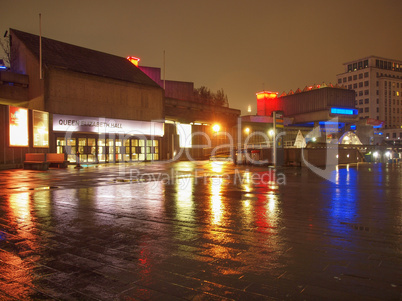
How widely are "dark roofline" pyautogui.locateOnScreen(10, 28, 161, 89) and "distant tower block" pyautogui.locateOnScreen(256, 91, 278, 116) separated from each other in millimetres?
55174

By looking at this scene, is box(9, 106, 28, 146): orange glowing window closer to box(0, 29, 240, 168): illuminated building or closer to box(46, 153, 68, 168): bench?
box(0, 29, 240, 168): illuminated building

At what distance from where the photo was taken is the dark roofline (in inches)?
1234

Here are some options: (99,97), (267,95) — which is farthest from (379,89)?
(99,97)

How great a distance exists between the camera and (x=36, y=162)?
77.6 feet

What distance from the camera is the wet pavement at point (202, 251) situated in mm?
3281

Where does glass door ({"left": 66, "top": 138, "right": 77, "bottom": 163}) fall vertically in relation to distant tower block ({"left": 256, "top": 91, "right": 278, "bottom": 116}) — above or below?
below

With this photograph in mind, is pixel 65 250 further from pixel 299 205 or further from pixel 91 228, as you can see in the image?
pixel 299 205

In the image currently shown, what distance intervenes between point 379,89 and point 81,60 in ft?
433

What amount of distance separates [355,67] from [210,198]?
152580mm

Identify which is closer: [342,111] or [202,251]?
[202,251]

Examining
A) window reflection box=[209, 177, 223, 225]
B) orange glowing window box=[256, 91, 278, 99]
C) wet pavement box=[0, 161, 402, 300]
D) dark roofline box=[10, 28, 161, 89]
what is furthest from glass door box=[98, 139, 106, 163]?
orange glowing window box=[256, 91, 278, 99]

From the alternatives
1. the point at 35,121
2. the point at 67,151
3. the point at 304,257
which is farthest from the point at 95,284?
the point at 67,151

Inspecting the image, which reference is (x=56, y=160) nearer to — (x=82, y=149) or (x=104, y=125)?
(x=82, y=149)

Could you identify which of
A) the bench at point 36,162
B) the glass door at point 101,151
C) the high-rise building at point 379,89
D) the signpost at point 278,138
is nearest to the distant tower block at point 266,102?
the high-rise building at point 379,89
